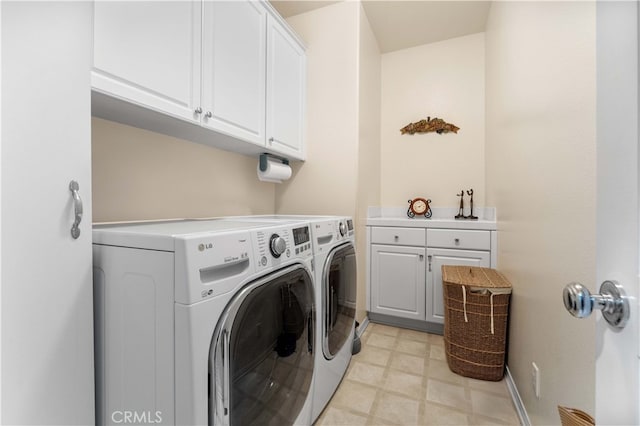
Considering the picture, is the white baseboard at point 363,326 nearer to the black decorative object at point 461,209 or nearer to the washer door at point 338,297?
the washer door at point 338,297

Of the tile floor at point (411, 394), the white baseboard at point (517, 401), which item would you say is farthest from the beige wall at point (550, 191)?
the tile floor at point (411, 394)

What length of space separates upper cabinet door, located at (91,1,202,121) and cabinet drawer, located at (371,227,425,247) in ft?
5.51

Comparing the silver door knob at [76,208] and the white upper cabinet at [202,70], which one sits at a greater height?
the white upper cabinet at [202,70]

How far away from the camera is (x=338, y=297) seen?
5.14 ft

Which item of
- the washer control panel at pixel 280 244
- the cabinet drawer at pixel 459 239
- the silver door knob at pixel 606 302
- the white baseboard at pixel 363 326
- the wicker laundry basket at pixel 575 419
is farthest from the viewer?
the white baseboard at pixel 363 326

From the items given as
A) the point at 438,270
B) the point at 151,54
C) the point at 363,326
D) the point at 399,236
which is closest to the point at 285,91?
the point at 151,54

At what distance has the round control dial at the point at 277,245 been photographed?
3.17 feet

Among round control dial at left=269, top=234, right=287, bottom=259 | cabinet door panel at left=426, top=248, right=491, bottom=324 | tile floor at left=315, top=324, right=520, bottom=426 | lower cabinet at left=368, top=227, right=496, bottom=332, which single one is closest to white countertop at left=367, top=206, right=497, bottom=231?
lower cabinet at left=368, top=227, right=496, bottom=332

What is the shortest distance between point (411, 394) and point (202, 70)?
201cm

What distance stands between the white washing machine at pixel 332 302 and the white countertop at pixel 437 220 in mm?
725

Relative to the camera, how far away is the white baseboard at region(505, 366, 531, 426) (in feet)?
4.28

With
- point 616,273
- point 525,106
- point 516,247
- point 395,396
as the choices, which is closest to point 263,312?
point 616,273

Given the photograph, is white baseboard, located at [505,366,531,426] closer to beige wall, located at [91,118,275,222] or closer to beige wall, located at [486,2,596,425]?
beige wall, located at [486,2,596,425]

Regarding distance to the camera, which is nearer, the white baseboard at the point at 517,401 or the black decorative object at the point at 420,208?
the white baseboard at the point at 517,401
